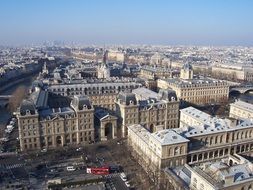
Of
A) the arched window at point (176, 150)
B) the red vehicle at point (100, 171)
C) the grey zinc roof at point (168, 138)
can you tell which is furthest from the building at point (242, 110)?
the red vehicle at point (100, 171)

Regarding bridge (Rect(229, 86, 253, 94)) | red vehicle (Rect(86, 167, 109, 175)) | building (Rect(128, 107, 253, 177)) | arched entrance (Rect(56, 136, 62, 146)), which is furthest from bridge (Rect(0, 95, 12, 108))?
bridge (Rect(229, 86, 253, 94))

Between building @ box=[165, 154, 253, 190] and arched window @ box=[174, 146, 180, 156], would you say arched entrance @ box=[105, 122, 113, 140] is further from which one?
building @ box=[165, 154, 253, 190]

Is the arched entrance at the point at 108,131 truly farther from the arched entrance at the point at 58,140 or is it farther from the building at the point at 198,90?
the building at the point at 198,90

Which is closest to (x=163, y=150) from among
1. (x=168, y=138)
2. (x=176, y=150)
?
(x=168, y=138)

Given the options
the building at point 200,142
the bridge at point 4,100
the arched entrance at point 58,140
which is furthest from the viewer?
the bridge at point 4,100

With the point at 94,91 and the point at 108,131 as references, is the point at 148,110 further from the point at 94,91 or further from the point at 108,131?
the point at 94,91

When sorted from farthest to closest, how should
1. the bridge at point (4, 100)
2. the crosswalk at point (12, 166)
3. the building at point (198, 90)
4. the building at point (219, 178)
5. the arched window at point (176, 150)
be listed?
the bridge at point (4, 100) → the building at point (198, 90) → the crosswalk at point (12, 166) → the arched window at point (176, 150) → the building at point (219, 178)
